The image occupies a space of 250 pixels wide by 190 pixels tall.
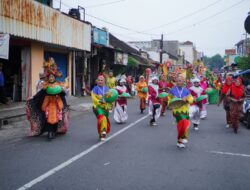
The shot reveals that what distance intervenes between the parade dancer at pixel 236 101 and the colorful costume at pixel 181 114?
2.90 metres

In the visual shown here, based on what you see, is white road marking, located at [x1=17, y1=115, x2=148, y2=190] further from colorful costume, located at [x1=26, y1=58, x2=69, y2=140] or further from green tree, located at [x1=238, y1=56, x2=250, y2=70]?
green tree, located at [x1=238, y1=56, x2=250, y2=70]

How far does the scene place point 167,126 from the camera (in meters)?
12.0

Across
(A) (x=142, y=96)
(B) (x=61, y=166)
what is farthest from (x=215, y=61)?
(B) (x=61, y=166)

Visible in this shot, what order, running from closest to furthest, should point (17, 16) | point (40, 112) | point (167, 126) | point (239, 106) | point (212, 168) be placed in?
point (212, 168) < point (40, 112) < point (239, 106) < point (167, 126) < point (17, 16)

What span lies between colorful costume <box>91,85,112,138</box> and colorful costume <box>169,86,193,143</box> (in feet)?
5.57

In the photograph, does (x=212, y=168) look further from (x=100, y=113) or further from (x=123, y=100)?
(x=123, y=100)

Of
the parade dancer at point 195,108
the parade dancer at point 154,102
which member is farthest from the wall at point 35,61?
the parade dancer at point 195,108

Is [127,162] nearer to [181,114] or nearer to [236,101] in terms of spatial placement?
[181,114]

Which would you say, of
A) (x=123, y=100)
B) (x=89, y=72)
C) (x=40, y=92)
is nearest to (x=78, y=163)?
(x=40, y=92)

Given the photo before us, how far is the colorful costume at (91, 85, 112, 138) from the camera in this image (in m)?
9.06

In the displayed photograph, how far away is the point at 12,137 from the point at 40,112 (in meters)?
0.98

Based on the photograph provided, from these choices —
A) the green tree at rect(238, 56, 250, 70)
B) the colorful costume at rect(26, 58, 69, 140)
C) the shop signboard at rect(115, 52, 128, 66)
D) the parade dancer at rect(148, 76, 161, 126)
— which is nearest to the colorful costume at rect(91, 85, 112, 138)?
the colorful costume at rect(26, 58, 69, 140)

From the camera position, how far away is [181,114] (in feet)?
28.3

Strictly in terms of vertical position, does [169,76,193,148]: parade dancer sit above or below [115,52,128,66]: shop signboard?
below
